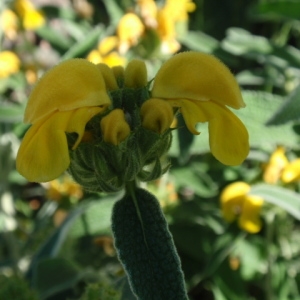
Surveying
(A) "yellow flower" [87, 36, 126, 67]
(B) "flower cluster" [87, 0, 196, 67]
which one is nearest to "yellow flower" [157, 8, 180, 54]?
(B) "flower cluster" [87, 0, 196, 67]

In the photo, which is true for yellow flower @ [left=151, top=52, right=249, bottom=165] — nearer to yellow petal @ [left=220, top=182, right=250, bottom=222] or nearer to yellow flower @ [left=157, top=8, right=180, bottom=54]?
yellow petal @ [left=220, top=182, right=250, bottom=222]

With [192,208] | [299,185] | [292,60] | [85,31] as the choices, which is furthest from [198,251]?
[85,31]

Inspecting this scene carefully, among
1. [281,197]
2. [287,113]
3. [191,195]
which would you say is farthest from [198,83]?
[191,195]

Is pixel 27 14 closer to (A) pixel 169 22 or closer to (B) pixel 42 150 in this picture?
(A) pixel 169 22

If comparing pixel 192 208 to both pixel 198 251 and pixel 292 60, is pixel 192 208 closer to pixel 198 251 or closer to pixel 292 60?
pixel 198 251

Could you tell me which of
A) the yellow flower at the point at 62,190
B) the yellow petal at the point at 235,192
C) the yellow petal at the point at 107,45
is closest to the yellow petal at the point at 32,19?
the yellow petal at the point at 107,45

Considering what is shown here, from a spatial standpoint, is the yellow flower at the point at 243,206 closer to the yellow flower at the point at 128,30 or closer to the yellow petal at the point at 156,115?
the yellow flower at the point at 128,30
